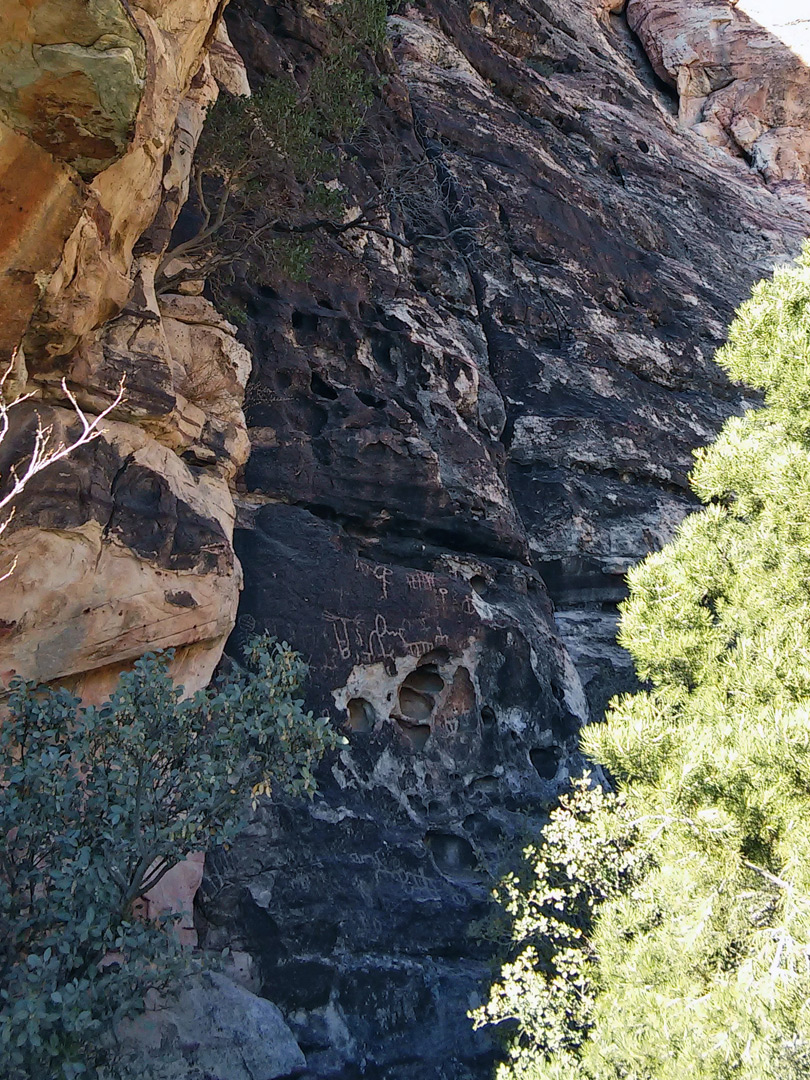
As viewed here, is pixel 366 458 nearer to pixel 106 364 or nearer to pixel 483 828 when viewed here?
pixel 106 364

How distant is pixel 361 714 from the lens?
31.8 ft

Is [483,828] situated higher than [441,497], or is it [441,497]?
[441,497]

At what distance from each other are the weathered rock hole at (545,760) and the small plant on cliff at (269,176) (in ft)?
21.6

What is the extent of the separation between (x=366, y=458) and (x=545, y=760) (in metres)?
4.26

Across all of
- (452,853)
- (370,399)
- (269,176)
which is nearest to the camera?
(452,853)

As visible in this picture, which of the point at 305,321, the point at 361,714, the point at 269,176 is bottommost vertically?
the point at 361,714

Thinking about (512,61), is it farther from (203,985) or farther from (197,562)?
(203,985)

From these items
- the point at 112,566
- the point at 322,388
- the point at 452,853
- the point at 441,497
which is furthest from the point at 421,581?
the point at 112,566

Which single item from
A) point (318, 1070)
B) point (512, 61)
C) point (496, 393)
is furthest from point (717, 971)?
point (512, 61)

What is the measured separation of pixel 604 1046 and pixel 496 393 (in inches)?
391

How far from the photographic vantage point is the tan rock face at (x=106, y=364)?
595 cm

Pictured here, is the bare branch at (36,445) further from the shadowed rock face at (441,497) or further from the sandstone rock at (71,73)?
the shadowed rock face at (441,497)

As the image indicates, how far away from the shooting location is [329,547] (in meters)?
10.1

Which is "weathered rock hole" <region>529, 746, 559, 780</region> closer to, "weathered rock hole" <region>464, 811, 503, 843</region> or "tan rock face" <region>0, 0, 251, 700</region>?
"weathered rock hole" <region>464, 811, 503, 843</region>
